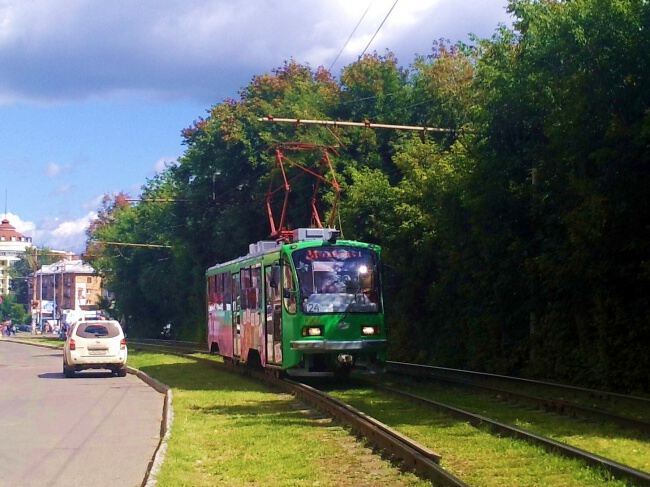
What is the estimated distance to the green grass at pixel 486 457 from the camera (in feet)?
32.7

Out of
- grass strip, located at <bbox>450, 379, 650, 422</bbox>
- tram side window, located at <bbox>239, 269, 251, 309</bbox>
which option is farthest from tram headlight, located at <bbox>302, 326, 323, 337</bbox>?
tram side window, located at <bbox>239, 269, 251, 309</bbox>

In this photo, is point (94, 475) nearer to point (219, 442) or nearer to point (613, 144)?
point (219, 442)

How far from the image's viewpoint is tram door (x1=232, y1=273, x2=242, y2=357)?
1063 inches

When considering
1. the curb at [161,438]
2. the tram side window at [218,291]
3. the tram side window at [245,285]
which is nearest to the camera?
the curb at [161,438]

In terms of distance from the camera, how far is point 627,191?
18656mm

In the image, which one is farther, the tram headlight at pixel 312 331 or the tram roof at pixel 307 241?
the tram roof at pixel 307 241

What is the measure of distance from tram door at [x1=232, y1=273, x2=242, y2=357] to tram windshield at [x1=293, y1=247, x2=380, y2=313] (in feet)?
17.4

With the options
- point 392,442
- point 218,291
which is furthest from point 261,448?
point 218,291

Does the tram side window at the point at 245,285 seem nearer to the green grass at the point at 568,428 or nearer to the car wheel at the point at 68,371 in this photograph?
the car wheel at the point at 68,371

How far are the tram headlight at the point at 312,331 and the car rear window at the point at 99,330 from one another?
8.96m

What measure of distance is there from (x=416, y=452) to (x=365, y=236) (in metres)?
22.4

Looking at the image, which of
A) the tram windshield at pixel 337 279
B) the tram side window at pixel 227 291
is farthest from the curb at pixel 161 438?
the tram windshield at pixel 337 279

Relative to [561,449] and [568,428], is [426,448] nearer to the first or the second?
[561,449]

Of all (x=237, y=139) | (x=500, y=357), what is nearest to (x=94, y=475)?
(x=500, y=357)
